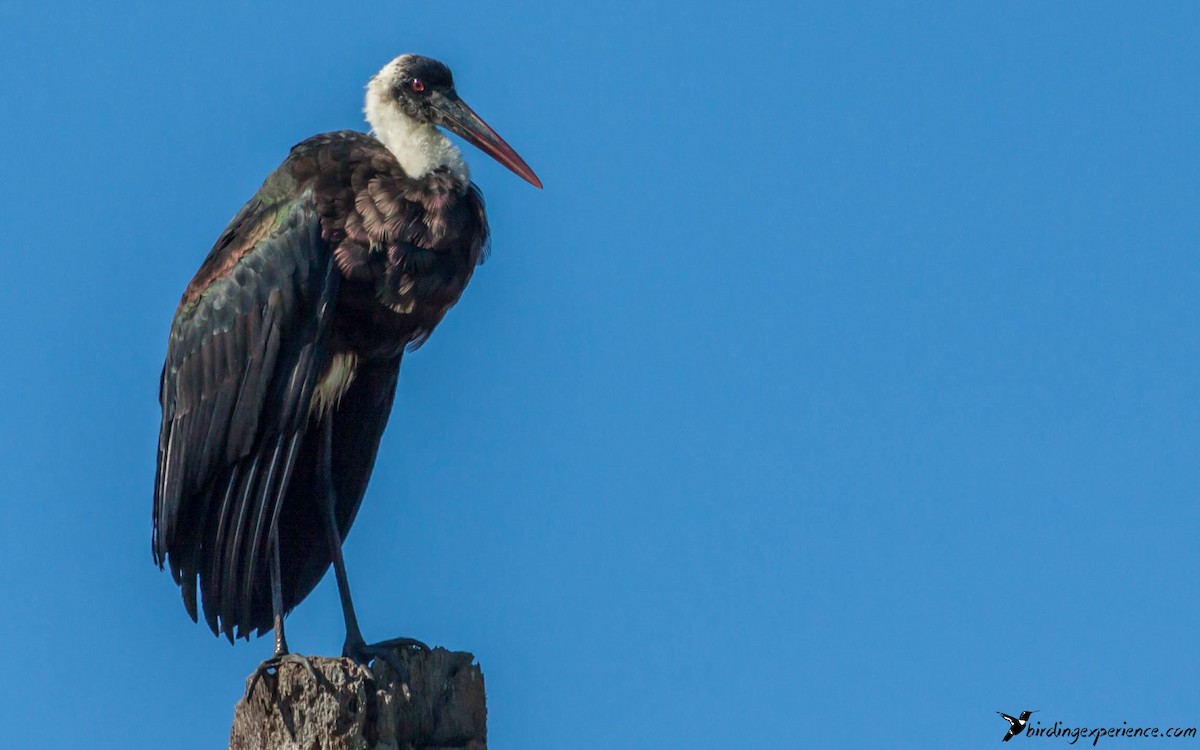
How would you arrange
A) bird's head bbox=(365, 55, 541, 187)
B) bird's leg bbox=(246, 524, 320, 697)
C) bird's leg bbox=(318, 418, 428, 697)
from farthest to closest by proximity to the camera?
bird's head bbox=(365, 55, 541, 187), bird's leg bbox=(318, 418, 428, 697), bird's leg bbox=(246, 524, 320, 697)

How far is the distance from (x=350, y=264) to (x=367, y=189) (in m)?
0.32

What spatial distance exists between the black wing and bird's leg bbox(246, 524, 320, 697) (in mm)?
69

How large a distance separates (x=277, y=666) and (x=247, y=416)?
126 cm

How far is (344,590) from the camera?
21.3 feet

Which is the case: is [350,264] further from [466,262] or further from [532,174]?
[532,174]

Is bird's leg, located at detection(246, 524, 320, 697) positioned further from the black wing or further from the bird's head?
the bird's head

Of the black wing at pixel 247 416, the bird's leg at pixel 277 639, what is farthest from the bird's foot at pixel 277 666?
the black wing at pixel 247 416

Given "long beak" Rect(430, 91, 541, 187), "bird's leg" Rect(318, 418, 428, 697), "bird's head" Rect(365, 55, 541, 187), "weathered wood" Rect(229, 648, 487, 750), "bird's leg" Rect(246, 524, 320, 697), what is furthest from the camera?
"long beak" Rect(430, 91, 541, 187)

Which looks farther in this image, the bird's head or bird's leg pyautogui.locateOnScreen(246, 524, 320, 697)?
the bird's head

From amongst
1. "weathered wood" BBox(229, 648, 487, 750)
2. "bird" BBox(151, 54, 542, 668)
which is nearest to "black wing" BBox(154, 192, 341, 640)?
"bird" BBox(151, 54, 542, 668)

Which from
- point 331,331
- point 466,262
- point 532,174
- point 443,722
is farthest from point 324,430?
point 443,722

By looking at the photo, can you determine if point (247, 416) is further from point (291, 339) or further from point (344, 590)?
point (344, 590)

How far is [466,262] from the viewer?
21.5 ft

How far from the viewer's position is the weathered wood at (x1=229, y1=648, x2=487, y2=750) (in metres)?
4.81
